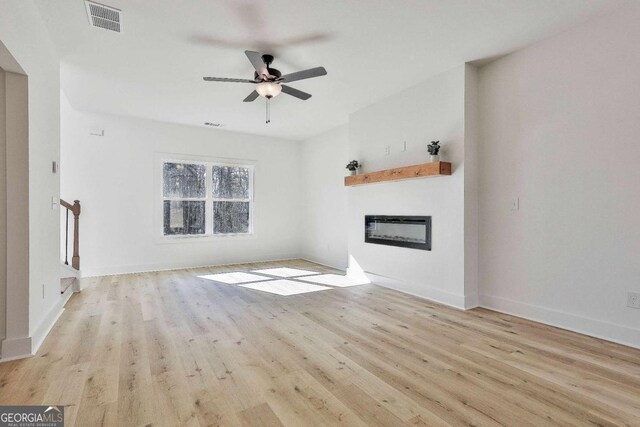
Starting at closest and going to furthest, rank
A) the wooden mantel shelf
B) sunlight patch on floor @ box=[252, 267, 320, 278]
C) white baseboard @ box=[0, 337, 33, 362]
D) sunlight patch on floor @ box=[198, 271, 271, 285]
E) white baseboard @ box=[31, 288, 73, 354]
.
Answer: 1. white baseboard @ box=[0, 337, 33, 362]
2. white baseboard @ box=[31, 288, 73, 354]
3. the wooden mantel shelf
4. sunlight patch on floor @ box=[198, 271, 271, 285]
5. sunlight patch on floor @ box=[252, 267, 320, 278]

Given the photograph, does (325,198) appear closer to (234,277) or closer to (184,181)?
(234,277)

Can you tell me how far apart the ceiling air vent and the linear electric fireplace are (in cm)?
364

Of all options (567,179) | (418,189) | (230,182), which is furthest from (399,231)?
(230,182)

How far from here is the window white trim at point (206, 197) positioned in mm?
5832

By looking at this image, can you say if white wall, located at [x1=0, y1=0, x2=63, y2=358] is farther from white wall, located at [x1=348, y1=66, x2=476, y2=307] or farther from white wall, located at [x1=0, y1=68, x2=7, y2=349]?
white wall, located at [x1=348, y1=66, x2=476, y2=307]

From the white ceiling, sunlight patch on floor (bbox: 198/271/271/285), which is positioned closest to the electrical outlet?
the white ceiling

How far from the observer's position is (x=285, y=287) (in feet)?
14.9

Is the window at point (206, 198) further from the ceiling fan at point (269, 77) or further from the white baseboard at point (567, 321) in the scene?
the white baseboard at point (567, 321)

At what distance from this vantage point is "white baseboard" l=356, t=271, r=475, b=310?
3545 mm

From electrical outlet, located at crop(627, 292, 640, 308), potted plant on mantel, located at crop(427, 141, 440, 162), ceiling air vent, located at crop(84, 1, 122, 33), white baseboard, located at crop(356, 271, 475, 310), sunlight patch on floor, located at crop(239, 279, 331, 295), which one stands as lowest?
sunlight patch on floor, located at crop(239, 279, 331, 295)

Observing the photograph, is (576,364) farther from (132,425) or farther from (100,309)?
(100,309)

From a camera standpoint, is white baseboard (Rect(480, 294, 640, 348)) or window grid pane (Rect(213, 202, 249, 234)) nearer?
white baseboard (Rect(480, 294, 640, 348))

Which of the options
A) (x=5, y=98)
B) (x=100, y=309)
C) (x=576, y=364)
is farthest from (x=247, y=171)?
(x=576, y=364)

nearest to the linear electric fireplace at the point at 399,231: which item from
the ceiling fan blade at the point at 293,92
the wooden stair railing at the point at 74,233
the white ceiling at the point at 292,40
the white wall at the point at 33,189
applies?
the white ceiling at the point at 292,40
